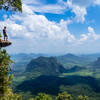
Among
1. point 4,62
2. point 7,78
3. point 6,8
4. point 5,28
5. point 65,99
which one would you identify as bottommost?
point 65,99

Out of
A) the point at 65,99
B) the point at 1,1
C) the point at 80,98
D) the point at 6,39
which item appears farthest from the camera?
the point at 65,99

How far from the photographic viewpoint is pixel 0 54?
2475 centimetres

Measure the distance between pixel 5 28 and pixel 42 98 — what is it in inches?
1234

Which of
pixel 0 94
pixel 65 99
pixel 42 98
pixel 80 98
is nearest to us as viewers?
pixel 0 94

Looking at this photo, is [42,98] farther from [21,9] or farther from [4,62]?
[21,9]

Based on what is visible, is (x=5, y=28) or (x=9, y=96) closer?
(x=9, y=96)

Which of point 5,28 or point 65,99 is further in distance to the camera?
point 65,99

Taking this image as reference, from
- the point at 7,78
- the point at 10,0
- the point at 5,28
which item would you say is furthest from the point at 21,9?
the point at 7,78

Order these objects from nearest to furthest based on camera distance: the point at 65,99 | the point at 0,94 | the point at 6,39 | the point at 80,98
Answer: the point at 0,94 → the point at 6,39 → the point at 80,98 → the point at 65,99

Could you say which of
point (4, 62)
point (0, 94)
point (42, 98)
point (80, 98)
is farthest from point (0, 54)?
point (80, 98)

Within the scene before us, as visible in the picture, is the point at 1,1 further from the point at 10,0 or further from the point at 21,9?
the point at 21,9

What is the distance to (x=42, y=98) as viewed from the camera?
5222cm

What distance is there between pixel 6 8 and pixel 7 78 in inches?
455

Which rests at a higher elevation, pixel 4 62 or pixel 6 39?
pixel 6 39
